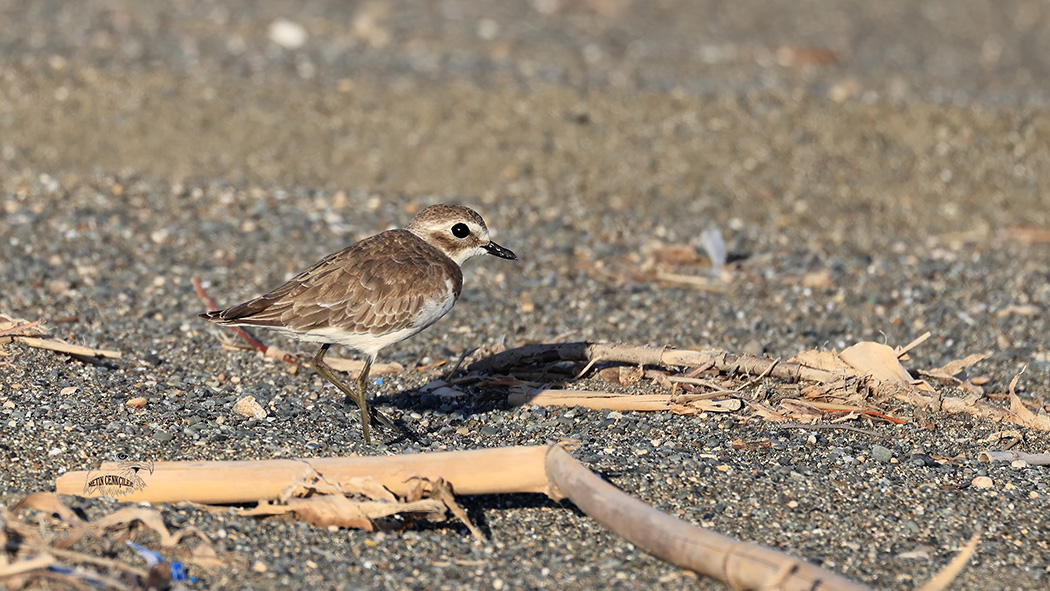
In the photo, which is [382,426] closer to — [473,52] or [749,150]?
[749,150]

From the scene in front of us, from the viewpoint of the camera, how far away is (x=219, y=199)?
11.0m

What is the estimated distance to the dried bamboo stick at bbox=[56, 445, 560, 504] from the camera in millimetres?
5129

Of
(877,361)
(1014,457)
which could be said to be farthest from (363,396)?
(1014,457)

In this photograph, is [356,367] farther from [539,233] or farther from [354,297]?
[539,233]

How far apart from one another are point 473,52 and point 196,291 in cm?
785

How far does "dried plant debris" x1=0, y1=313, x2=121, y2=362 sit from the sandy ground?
0.07 metres

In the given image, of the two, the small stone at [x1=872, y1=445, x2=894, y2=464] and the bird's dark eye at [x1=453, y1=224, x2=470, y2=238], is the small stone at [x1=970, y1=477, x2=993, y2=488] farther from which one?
the bird's dark eye at [x1=453, y1=224, x2=470, y2=238]

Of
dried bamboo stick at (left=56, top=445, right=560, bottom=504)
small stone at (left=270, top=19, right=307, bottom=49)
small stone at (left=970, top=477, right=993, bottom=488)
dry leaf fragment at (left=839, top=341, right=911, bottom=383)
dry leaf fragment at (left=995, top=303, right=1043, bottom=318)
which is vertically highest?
small stone at (left=270, top=19, right=307, bottom=49)

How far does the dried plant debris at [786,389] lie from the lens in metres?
6.58

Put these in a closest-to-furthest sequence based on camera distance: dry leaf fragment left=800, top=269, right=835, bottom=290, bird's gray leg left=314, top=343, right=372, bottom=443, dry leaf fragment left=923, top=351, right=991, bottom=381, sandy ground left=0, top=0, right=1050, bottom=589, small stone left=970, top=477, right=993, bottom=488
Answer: sandy ground left=0, top=0, right=1050, bottom=589 < small stone left=970, top=477, right=993, bottom=488 < bird's gray leg left=314, top=343, right=372, bottom=443 < dry leaf fragment left=923, top=351, right=991, bottom=381 < dry leaf fragment left=800, top=269, right=835, bottom=290

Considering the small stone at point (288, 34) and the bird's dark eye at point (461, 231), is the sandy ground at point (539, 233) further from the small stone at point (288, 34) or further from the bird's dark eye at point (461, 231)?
the bird's dark eye at point (461, 231)

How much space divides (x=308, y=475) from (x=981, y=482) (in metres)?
3.36

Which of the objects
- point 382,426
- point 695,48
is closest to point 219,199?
point 382,426
